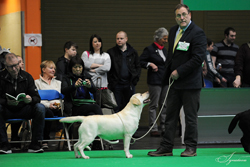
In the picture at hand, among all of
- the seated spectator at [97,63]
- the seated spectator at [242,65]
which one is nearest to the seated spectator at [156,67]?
the seated spectator at [97,63]

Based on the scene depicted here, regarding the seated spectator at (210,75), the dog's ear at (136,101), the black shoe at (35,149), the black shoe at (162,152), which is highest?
the seated spectator at (210,75)

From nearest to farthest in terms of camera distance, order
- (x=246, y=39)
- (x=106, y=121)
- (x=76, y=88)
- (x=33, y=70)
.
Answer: (x=106, y=121), (x=76, y=88), (x=246, y=39), (x=33, y=70)

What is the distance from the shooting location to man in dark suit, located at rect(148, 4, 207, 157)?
4.94 meters

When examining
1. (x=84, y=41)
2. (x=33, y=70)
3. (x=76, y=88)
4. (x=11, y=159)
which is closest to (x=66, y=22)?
(x=84, y=41)

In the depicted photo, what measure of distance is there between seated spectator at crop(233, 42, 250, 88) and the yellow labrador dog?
8.35 ft

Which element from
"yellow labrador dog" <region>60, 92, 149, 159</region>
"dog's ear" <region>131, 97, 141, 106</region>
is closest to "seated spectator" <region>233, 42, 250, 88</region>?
"yellow labrador dog" <region>60, 92, 149, 159</region>

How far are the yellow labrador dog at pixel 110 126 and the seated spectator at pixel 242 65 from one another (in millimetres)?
2546

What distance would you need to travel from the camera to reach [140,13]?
9570 mm

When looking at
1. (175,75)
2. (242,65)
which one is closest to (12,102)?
(175,75)

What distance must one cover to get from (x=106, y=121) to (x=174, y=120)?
839 millimetres

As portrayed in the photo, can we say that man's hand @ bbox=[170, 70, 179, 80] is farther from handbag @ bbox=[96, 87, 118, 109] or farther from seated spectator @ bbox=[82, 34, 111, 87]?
seated spectator @ bbox=[82, 34, 111, 87]

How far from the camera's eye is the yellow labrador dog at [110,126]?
15.9 feet

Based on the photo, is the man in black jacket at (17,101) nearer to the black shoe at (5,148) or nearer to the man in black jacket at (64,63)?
the black shoe at (5,148)

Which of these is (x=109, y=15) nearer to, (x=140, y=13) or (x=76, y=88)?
(x=140, y=13)
